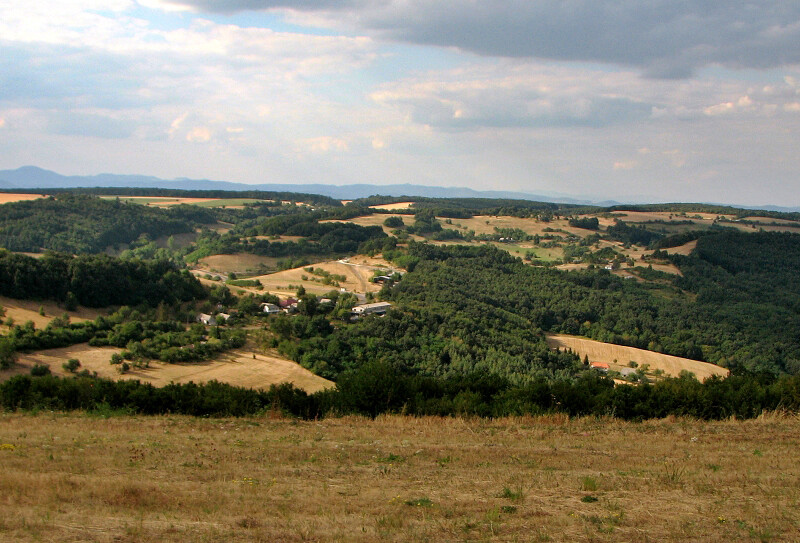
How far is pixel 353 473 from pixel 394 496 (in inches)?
87.5

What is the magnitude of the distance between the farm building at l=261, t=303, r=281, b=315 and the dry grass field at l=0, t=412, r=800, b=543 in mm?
35265

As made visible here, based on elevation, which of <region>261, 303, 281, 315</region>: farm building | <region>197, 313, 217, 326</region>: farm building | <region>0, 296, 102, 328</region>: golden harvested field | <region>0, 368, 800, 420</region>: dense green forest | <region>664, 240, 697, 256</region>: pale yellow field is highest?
A: <region>664, 240, 697, 256</region>: pale yellow field

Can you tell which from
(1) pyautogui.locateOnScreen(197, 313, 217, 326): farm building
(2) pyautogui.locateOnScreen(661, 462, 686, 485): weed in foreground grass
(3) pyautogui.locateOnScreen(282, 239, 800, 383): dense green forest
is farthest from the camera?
(1) pyautogui.locateOnScreen(197, 313, 217, 326): farm building

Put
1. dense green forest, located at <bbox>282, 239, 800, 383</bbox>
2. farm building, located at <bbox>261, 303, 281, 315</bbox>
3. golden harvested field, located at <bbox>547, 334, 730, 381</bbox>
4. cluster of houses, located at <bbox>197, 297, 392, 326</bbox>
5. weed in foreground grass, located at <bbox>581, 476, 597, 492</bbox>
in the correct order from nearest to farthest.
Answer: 1. weed in foreground grass, located at <bbox>581, 476, 597, 492</bbox>
2. dense green forest, located at <bbox>282, 239, 800, 383</bbox>
3. cluster of houses, located at <bbox>197, 297, 392, 326</bbox>
4. golden harvested field, located at <bbox>547, 334, 730, 381</bbox>
5. farm building, located at <bbox>261, 303, 281, 315</bbox>

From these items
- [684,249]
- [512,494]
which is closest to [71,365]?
[512,494]

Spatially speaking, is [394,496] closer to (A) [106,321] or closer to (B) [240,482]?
(B) [240,482]

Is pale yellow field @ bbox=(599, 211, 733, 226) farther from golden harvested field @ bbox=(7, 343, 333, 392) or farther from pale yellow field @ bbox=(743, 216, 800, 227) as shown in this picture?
golden harvested field @ bbox=(7, 343, 333, 392)

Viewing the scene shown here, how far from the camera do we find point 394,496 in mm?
10977

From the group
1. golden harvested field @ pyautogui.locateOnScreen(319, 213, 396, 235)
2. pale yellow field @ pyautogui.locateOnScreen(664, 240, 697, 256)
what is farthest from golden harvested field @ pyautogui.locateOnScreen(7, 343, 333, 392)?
pale yellow field @ pyautogui.locateOnScreen(664, 240, 697, 256)

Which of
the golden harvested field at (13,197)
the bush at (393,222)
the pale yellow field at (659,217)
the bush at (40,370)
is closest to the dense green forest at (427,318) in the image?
the bush at (393,222)

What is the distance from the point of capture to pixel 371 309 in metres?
58.0

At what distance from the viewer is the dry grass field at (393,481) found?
8.99 metres

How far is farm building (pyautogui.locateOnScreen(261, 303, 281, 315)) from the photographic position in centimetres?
5469

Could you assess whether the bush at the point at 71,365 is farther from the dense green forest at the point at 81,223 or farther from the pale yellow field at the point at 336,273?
the dense green forest at the point at 81,223
